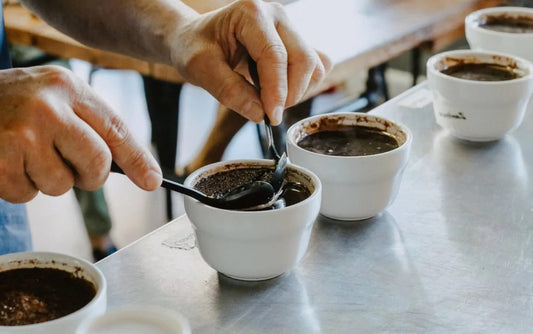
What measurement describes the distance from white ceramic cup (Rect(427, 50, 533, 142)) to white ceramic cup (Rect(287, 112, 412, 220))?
0.28 metres

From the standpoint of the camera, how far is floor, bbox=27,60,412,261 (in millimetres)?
3135

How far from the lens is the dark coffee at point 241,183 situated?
43.6 inches

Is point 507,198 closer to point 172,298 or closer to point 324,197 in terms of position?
point 324,197

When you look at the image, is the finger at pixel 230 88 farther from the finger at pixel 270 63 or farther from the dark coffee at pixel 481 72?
the dark coffee at pixel 481 72

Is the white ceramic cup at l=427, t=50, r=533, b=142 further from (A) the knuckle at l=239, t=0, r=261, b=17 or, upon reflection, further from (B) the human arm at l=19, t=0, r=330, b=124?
(A) the knuckle at l=239, t=0, r=261, b=17

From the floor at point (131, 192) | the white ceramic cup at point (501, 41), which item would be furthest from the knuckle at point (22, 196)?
the floor at point (131, 192)

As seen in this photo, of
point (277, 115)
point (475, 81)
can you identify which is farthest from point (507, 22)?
point (277, 115)

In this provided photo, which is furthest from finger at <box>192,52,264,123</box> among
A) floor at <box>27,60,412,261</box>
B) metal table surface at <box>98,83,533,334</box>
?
floor at <box>27,60,412,261</box>

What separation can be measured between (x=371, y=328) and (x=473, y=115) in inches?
26.7

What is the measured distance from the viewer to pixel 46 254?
3.16ft

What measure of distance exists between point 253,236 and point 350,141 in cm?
34

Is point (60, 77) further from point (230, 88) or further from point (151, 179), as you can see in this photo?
point (230, 88)

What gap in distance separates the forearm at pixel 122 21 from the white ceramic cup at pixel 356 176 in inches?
13.5

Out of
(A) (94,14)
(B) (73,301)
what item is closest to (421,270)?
(B) (73,301)
